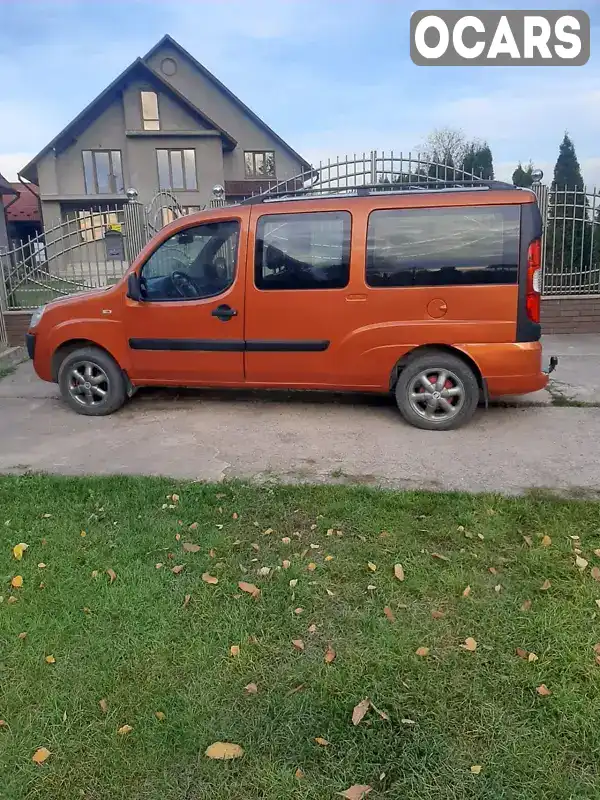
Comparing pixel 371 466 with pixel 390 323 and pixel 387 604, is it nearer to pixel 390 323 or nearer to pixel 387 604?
pixel 390 323

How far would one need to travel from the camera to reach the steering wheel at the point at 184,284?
5816 millimetres

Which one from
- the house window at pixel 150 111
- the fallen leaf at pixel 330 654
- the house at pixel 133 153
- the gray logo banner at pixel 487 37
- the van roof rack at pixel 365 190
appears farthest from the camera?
the house window at pixel 150 111

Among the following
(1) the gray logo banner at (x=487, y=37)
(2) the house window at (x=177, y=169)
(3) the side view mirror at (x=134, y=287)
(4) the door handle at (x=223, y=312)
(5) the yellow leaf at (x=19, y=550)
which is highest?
(2) the house window at (x=177, y=169)

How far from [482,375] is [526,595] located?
8.55ft

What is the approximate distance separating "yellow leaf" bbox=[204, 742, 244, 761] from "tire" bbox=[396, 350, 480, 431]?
365 centimetres

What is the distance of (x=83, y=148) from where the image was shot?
34.3m

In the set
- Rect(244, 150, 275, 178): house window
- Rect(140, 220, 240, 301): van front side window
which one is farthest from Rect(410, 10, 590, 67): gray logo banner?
Rect(244, 150, 275, 178): house window

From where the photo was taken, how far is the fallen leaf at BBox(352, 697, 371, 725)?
2.35 metres

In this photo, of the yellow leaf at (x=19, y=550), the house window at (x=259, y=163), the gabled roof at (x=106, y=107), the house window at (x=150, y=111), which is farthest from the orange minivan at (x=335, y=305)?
the house window at (x=259, y=163)

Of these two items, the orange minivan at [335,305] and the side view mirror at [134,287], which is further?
the side view mirror at [134,287]

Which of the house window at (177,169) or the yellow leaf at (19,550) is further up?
the house window at (177,169)

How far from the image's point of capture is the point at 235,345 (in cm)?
577

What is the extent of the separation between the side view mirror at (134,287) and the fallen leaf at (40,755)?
4.30 meters

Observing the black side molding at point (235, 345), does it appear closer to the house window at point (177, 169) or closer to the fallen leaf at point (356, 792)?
the fallen leaf at point (356, 792)
